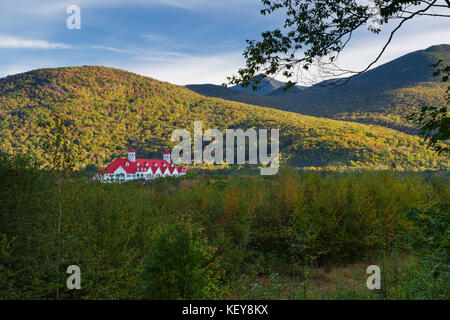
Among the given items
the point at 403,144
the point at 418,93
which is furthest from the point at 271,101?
the point at 403,144

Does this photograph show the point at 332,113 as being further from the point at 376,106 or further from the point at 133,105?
the point at 133,105

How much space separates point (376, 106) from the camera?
63281 millimetres

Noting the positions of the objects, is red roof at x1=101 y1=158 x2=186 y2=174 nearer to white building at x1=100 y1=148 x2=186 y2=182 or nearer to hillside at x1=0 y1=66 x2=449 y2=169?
white building at x1=100 y1=148 x2=186 y2=182

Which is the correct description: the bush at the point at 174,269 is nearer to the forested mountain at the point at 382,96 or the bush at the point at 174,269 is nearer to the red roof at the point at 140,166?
the red roof at the point at 140,166

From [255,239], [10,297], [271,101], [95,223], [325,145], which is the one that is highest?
[271,101]

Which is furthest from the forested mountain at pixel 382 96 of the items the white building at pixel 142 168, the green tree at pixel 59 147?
the green tree at pixel 59 147

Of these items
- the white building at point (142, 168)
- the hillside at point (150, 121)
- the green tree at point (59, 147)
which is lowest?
the white building at point (142, 168)

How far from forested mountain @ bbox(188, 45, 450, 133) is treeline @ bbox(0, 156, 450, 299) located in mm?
37584

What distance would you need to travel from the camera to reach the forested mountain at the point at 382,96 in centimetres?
5584

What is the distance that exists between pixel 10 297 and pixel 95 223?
10.7 feet

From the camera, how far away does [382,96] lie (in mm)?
66000

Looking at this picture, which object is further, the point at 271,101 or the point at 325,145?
the point at 271,101

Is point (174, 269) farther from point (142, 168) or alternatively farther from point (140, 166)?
point (140, 166)

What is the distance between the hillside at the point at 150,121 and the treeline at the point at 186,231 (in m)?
22.1
